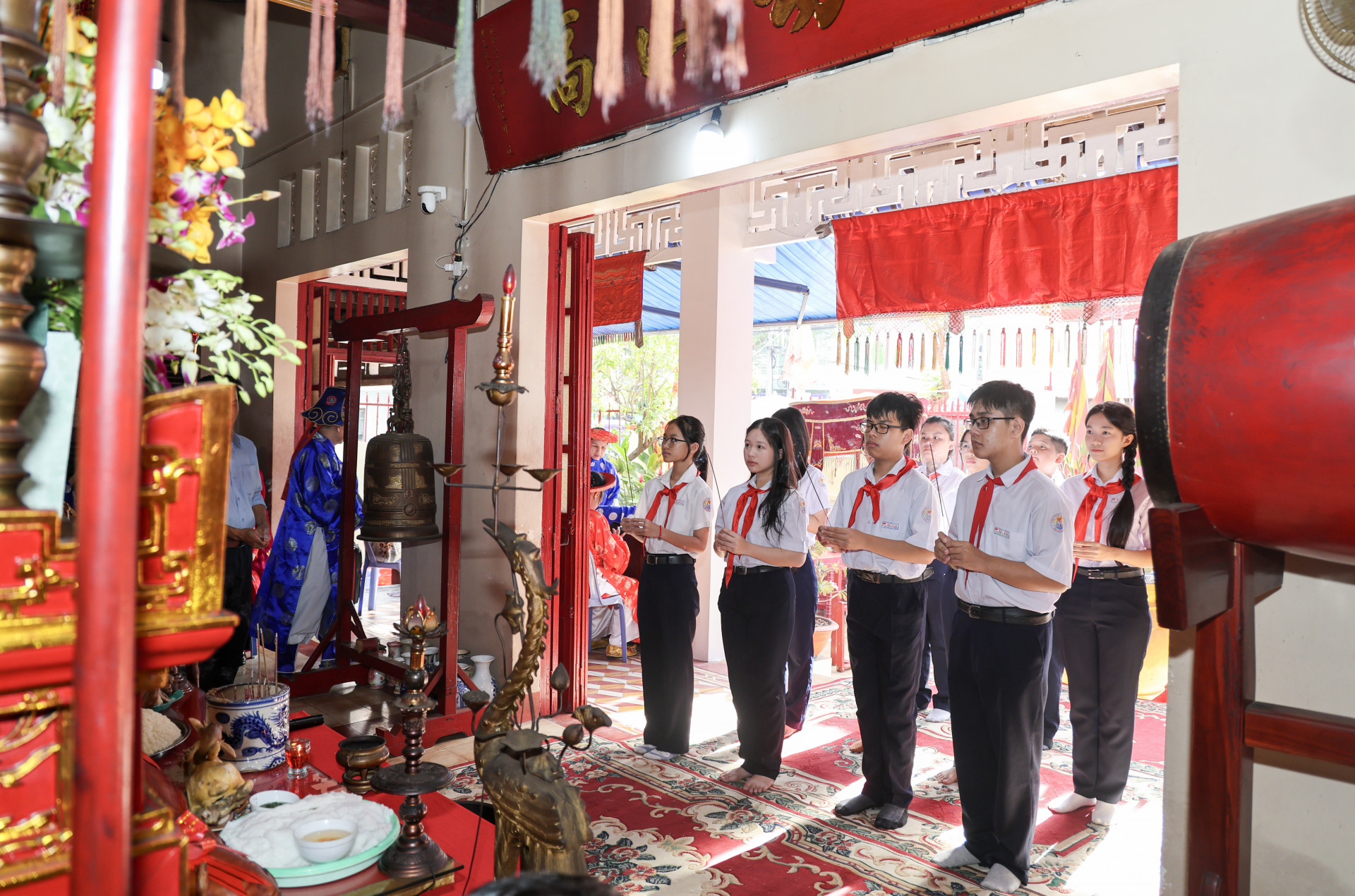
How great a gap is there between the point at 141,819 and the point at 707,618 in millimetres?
4667

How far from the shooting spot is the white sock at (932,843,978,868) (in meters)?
2.72

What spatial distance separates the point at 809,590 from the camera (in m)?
4.40

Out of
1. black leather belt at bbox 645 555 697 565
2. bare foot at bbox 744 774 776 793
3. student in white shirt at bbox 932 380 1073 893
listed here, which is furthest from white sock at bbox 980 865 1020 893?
black leather belt at bbox 645 555 697 565

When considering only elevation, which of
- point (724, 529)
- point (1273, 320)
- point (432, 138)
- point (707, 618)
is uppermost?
point (432, 138)

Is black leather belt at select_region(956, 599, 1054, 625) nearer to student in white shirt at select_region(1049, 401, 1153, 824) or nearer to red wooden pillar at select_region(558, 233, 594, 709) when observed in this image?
student in white shirt at select_region(1049, 401, 1153, 824)

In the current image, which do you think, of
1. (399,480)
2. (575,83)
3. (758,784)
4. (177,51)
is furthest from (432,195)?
(177,51)

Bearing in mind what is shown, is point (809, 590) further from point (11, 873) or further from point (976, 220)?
point (11, 873)

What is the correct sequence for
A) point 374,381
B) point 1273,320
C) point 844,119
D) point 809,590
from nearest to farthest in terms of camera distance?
point 1273,320
point 844,119
point 809,590
point 374,381

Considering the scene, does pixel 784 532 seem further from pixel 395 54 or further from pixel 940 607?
pixel 395 54

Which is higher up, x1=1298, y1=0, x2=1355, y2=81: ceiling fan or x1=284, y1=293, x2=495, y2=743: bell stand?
x1=1298, y1=0, x2=1355, y2=81: ceiling fan

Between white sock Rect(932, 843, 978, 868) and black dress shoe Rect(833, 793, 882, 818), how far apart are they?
39cm

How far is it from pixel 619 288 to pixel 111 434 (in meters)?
6.21

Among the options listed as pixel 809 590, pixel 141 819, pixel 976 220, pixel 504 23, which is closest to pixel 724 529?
pixel 809 590

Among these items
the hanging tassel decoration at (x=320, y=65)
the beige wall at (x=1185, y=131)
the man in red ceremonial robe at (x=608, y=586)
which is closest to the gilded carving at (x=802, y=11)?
the beige wall at (x=1185, y=131)
